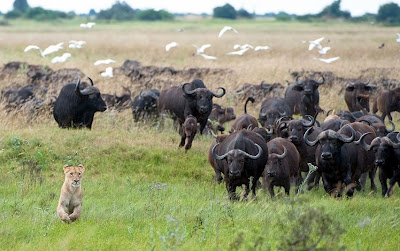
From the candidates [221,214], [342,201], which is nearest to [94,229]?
[221,214]

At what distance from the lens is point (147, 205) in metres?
11.0

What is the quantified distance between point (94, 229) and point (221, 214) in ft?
6.35

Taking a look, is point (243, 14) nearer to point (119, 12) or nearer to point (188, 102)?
point (119, 12)

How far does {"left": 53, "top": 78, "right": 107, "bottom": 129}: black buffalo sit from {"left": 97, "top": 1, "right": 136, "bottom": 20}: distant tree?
93.5 meters

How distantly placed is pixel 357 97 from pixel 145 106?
21.3 feet

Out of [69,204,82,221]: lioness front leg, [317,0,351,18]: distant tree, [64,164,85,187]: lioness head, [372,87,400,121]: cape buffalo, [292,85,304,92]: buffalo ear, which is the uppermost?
[64,164,85,187]: lioness head

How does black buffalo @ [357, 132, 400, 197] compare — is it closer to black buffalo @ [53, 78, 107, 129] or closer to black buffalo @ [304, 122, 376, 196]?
black buffalo @ [304, 122, 376, 196]

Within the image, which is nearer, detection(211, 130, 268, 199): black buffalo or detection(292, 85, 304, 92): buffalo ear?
detection(211, 130, 268, 199): black buffalo

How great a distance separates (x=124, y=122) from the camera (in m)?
19.1

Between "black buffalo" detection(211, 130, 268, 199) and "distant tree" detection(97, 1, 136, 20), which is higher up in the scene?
"black buffalo" detection(211, 130, 268, 199)

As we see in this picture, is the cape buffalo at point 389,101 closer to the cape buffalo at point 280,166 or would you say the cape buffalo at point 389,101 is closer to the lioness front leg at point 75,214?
the cape buffalo at point 280,166

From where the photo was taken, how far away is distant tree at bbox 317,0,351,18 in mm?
105188

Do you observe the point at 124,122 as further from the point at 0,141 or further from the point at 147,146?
the point at 0,141

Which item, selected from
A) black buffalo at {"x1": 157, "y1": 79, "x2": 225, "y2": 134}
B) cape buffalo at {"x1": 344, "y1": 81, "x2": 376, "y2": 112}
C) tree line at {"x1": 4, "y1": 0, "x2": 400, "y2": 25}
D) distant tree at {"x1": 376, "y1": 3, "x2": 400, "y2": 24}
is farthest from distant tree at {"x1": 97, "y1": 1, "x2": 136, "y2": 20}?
black buffalo at {"x1": 157, "y1": 79, "x2": 225, "y2": 134}
